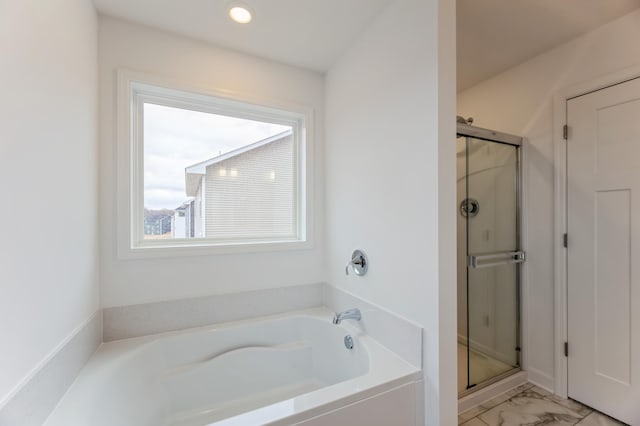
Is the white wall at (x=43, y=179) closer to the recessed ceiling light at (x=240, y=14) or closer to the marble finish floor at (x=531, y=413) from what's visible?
the recessed ceiling light at (x=240, y=14)

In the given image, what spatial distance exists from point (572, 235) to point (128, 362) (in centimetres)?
281

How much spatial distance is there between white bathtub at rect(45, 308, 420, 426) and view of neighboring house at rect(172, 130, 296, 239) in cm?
64

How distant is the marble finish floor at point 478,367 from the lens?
1893 mm

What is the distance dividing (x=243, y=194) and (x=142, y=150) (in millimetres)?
672

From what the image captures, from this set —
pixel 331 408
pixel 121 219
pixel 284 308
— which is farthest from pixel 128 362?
pixel 331 408

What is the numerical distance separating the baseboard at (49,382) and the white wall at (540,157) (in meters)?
2.80

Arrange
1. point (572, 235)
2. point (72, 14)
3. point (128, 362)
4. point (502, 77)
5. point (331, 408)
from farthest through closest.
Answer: point (502, 77), point (572, 235), point (128, 362), point (72, 14), point (331, 408)

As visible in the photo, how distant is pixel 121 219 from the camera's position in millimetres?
1519

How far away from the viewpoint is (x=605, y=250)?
1.65 m

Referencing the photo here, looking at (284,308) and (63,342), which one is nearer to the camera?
(63,342)

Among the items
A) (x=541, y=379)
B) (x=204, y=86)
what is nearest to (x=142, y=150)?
(x=204, y=86)

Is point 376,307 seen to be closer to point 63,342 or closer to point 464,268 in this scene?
point 464,268

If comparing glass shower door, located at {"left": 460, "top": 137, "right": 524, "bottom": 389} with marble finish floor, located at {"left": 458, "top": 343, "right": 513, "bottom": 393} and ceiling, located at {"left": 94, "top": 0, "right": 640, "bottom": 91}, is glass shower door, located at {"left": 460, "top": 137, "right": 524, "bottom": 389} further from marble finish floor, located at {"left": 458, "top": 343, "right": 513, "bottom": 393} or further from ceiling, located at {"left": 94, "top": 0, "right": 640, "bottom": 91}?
ceiling, located at {"left": 94, "top": 0, "right": 640, "bottom": 91}

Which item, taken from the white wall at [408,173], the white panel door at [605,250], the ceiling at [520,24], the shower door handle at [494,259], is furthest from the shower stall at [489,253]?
the white wall at [408,173]
